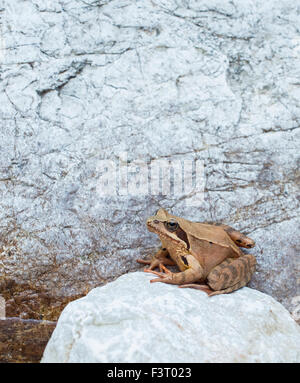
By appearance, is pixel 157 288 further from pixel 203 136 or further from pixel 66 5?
pixel 66 5

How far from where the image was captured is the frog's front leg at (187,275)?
10.9 ft

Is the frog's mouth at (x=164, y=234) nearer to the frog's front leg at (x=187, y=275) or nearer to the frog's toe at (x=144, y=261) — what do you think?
the frog's front leg at (x=187, y=275)

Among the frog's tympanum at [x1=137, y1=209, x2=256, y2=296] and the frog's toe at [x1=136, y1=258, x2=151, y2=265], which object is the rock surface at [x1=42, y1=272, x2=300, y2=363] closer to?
the frog's tympanum at [x1=137, y1=209, x2=256, y2=296]

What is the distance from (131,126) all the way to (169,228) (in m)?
1.18

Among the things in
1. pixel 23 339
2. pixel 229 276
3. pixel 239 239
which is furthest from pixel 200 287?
pixel 23 339

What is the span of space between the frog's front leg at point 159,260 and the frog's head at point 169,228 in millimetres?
316

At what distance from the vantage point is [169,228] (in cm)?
348

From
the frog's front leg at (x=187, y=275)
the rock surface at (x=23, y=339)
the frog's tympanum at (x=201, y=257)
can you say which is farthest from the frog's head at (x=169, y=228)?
the rock surface at (x=23, y=339)

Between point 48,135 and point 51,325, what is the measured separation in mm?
1790

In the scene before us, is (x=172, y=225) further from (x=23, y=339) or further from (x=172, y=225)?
(x=23, y=339)

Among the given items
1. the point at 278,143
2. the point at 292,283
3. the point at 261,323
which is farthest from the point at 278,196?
the point at 261,323

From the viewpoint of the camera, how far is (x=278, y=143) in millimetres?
4062
